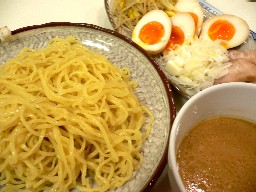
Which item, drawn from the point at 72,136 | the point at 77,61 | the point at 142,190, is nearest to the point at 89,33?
the point at 77,61

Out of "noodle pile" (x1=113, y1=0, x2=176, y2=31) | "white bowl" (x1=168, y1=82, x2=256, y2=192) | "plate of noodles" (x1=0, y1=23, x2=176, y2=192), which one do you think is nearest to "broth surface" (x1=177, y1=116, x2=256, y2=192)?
"white bowl" (x1=168, y1=82, x2=256, y2=192)

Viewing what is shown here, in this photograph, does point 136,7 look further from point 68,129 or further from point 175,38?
point 68,129

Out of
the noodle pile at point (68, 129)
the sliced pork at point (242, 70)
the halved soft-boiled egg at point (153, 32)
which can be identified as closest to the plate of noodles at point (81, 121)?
the noodle pile at point (68, 129)

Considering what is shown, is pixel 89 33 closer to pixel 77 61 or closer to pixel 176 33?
pixel 77 61

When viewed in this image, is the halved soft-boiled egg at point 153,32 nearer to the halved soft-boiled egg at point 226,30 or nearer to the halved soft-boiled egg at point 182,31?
the halved soft-boiled egg at point 182,31

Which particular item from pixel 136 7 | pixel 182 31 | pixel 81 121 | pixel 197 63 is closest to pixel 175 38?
pixel 182 31

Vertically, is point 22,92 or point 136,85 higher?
point 22,92

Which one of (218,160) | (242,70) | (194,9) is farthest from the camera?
(194,9)

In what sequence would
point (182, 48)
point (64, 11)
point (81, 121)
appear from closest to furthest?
point (81, 121) < point (182, 48) < point (64, 11)
